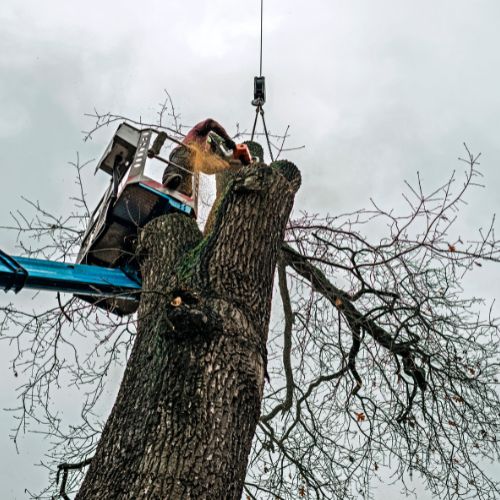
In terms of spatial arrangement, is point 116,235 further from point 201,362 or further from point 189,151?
point 201,362

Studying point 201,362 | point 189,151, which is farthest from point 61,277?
point 201,362

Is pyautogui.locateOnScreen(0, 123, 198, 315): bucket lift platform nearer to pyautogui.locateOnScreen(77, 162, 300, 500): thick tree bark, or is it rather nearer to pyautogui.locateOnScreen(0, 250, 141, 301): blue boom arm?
pyautogui.locateOnScreen(0, 250, 141, 301): blue boom arm

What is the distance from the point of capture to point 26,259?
4512 millimetres

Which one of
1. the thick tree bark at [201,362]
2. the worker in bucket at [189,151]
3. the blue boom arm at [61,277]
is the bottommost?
the thick tree bark at [201,362]

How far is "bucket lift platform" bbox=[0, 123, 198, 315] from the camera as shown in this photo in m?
Result: 4.50

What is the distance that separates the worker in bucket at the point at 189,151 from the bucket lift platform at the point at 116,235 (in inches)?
3.2

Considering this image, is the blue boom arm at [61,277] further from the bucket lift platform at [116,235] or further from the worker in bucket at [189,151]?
the worker in bucket at [189,151]

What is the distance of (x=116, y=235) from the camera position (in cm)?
492

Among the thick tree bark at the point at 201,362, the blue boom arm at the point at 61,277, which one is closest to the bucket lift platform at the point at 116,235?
the blue boom arm at the point at 61,277

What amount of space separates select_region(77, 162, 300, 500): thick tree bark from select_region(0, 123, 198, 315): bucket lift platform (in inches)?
43.7

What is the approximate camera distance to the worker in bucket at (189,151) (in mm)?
5016

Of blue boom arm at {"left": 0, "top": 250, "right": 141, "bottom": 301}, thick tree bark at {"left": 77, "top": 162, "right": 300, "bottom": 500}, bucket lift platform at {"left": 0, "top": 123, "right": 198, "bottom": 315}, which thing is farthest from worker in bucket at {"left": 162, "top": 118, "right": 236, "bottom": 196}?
thick tree bark at {"left": 77, "top": 162, "right": 300, "bottom": 500}

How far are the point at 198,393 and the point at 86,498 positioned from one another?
57cm

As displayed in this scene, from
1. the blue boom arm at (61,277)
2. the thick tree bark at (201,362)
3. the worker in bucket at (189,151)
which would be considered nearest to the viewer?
the thick tree bark at (201,362)
